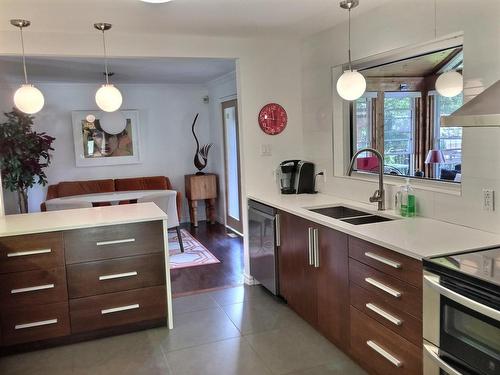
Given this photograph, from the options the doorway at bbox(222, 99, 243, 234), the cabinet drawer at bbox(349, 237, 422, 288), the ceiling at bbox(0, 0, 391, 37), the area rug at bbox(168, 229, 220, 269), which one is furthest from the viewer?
the doorway at bbox(222, 99, 243, 234)

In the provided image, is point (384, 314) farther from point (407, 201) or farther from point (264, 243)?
point (264, 243)

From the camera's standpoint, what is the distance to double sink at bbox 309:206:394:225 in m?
3.03

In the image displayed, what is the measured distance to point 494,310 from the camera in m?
1.56

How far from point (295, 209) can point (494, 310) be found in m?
1.77

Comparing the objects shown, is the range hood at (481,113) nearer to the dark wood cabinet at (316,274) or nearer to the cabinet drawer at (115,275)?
the dark wood cabinet at (316,274)

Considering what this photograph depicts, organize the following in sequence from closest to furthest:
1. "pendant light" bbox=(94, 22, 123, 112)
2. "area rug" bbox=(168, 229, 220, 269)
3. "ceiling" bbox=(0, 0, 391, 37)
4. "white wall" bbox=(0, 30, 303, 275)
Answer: "ceiling" bbox=(0, 0, 391, 37), "pendant light" bbox=(94, 22, 123, 112), "white wall" bbox=(0, 30, 303, 275), "area rug" bbox=(168, 229, 220, 269)

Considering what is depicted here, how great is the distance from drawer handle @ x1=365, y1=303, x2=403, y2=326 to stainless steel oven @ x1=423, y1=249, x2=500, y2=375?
8.1 inches

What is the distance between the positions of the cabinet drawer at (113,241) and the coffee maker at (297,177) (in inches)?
52.2

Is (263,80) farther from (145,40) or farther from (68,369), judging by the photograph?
(68,369)

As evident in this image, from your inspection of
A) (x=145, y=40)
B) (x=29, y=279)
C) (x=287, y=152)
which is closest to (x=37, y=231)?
(x=29, y=279)

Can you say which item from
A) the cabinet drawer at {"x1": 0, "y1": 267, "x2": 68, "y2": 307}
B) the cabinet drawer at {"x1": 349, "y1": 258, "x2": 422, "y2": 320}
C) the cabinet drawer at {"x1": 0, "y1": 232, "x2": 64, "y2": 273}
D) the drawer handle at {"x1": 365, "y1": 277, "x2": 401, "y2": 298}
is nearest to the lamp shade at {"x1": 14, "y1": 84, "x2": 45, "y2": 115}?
the cabinet drawer at {"x1": 0, "y1": 232, "x2": 64, "y2": 273}

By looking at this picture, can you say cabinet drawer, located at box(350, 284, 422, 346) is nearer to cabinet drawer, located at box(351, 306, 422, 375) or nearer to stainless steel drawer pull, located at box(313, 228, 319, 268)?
cabinet drawer, located at box(351, 306, 422, 375)

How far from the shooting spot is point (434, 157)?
286 cm

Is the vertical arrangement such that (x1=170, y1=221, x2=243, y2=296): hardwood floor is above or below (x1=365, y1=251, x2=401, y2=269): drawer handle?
below
